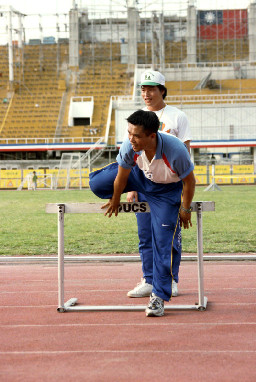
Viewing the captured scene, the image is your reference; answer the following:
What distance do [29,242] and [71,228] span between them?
2616mm

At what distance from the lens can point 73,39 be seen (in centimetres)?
5731

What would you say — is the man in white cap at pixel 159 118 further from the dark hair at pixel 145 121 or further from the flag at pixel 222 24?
Result: the flag at pixel 222 24

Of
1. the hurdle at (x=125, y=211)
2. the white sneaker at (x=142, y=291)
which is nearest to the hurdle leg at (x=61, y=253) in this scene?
the hurdle at (x=125, y=211)

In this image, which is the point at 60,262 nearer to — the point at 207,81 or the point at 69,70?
the point at 207,81

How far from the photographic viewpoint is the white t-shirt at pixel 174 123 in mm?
5312

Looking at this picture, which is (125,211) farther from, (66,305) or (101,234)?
(101,234)

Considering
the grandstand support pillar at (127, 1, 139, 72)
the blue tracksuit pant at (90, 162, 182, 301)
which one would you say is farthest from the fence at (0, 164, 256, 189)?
the blue tracksuit pant at (90, 162, 182, 301)

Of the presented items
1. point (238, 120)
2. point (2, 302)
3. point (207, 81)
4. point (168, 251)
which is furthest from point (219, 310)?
point (207, 81)

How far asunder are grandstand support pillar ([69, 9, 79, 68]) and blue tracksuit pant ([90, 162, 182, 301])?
52844mm

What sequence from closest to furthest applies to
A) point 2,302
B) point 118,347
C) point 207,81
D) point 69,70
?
point 118,347
point 2,302
point 207,81
point 69,70

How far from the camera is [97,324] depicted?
453 centimetres

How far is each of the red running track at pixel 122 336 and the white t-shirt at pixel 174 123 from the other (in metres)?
1.46

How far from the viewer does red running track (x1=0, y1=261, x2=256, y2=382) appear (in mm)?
3314

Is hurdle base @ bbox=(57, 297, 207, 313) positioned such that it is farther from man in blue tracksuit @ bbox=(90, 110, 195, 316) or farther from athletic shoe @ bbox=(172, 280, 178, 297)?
athletic shoe @ bbox=(172, 280, 178, 297)
